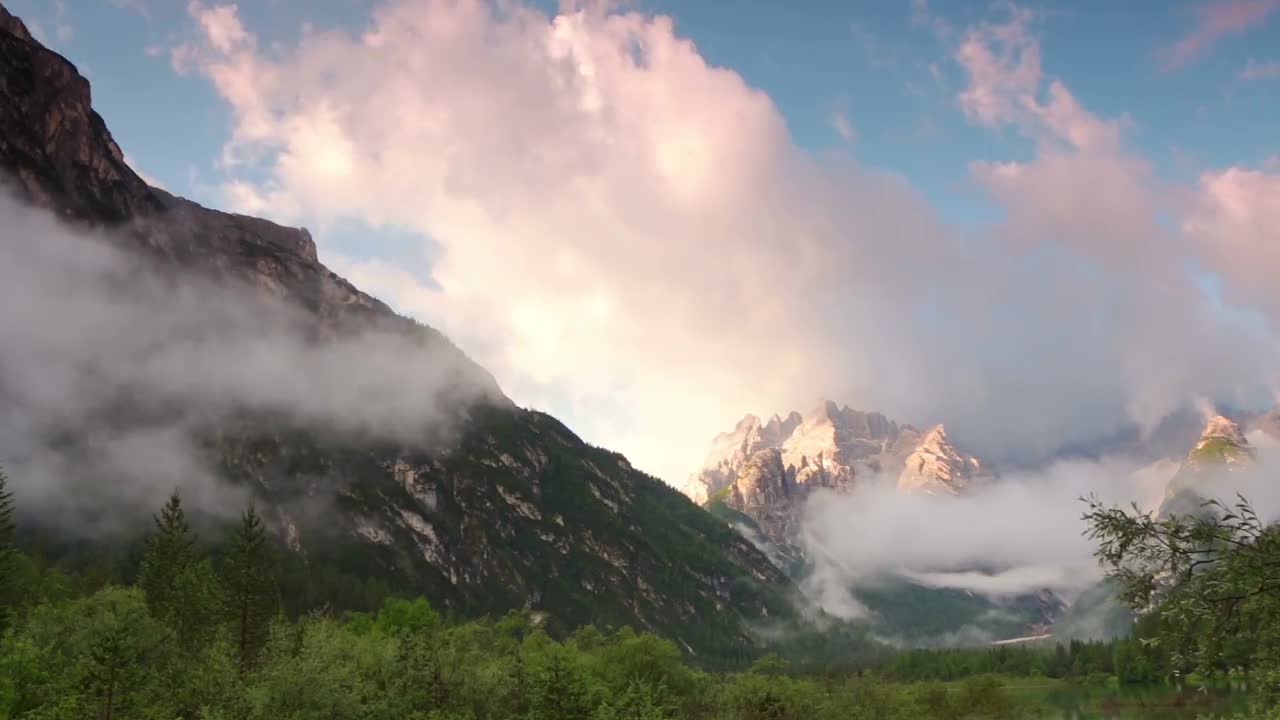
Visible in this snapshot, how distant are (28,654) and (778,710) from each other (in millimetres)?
95638

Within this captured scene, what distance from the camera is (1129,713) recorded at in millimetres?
185375

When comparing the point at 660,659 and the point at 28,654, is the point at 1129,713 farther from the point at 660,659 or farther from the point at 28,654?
the point at 28,654

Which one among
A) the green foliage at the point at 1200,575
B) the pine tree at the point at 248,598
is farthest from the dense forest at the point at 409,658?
the pine tree at the point at 248,598

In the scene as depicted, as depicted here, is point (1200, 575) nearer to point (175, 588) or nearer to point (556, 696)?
point (556, 696)

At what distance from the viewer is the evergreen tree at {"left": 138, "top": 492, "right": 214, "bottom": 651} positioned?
113 m

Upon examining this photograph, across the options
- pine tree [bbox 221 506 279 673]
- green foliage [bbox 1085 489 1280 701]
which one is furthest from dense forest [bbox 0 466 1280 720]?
pine tree [bbox 221 506 279 673]

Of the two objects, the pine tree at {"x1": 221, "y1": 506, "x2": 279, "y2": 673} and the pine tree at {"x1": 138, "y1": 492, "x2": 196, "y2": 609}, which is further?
the pine tree at {"x1": 138, "y1": 492, "x2": 196, "y2": 609}

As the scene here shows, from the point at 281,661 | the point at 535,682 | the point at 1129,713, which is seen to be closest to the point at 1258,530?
the point at 281,661

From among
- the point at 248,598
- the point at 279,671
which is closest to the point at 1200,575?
the point at 279,671

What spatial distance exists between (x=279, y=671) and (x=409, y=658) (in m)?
17.2

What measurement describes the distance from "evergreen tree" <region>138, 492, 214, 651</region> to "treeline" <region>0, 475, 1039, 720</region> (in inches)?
11.5

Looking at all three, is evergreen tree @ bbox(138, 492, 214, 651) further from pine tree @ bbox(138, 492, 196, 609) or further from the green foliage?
the green foliage

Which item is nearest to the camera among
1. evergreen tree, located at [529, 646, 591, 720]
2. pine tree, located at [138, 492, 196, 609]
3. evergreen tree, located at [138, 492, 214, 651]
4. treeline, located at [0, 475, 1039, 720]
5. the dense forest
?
the dense forest

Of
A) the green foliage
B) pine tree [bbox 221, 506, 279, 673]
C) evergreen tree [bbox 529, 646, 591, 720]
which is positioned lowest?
evergreen tree [bbox 529, 646, 591, 720]
